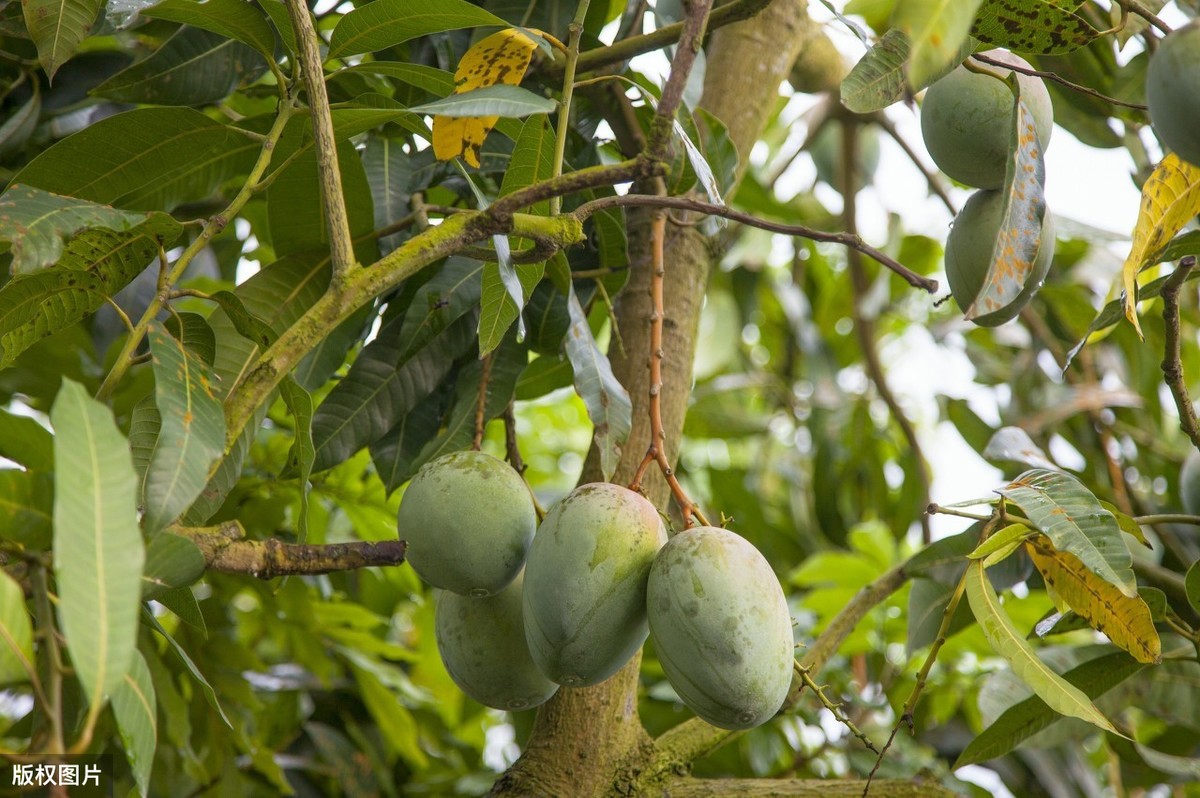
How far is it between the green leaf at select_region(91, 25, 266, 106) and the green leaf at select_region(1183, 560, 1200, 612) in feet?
3.59

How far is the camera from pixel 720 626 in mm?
752

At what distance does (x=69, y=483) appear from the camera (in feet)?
1.60

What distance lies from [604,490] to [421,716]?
4.16 feet

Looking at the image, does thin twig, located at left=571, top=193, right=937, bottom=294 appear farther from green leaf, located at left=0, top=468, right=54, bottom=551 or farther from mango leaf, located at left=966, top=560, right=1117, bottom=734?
green leaf, located at left=0, top=468, right=54, bottom=551

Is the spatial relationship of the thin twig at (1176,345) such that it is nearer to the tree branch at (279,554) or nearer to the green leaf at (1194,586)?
the green leaf at (1194,586)

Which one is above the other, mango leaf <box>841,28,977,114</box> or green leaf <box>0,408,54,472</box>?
mango leaf <box>841,28,977,114</box>

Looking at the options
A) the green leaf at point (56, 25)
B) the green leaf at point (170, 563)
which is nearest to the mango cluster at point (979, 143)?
the green leaf at point (170, 563)

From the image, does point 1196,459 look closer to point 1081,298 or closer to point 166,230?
point 1081,298

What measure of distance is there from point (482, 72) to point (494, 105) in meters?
0.15

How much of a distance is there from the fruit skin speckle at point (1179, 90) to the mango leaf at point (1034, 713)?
555 mm

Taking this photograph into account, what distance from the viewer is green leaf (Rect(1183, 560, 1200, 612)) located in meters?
0.99

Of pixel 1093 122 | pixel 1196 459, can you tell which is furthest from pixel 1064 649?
pixel 1093 122

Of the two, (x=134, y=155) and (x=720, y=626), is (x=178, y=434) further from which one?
(x=134, y=155)

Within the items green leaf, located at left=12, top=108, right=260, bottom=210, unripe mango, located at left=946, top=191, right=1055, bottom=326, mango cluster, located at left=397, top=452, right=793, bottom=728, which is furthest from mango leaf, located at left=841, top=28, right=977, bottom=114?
green leaf, located at left=12, top=108, right=260, bottom=210
